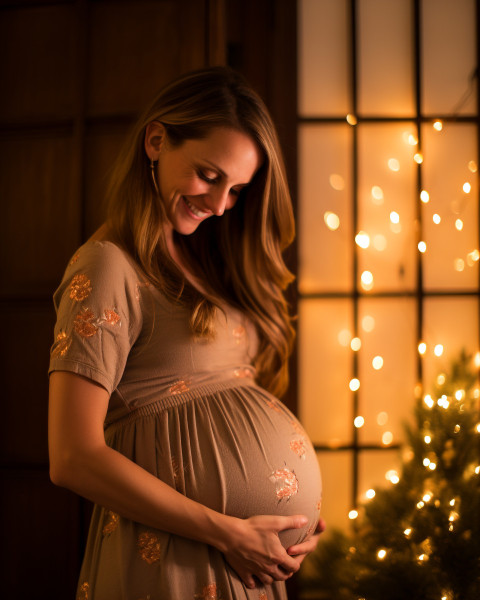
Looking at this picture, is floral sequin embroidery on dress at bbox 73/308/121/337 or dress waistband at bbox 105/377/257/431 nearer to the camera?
floral sequin embroidery on dress at bbox 73/308/121/337

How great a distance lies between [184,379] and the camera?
3.72 feet

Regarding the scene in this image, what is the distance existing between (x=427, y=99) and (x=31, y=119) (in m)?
1.27

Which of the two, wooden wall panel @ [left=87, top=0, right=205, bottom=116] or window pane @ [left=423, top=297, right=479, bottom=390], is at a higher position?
wooden wall panel @ [left=87, top=0, right=205, bottom=116]

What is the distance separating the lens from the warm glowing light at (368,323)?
1.79m

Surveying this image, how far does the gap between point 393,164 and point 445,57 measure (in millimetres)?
395

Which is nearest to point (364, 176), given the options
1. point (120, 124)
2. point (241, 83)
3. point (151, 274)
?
point (241, 83)

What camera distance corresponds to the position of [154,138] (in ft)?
3.95

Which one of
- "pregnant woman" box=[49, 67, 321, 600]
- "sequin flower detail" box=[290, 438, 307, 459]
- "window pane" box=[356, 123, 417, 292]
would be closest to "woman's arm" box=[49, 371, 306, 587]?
"pregnant woman" box=[49, 67, 321, 600]

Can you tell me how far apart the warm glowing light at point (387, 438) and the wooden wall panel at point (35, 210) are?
1159mm

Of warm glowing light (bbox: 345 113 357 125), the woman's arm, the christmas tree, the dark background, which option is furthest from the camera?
warm glowing light (bbox: 345 113 357 125)

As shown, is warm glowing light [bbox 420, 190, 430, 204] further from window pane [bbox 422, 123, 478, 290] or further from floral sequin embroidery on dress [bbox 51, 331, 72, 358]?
floral sequin embroidery on dress [bbox 51, 331, 72, 358]

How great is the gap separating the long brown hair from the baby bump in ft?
0.61

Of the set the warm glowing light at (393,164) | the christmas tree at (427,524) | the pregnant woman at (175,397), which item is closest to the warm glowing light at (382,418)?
the christmas tree at (427,524)

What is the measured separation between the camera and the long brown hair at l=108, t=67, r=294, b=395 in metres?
1.16
